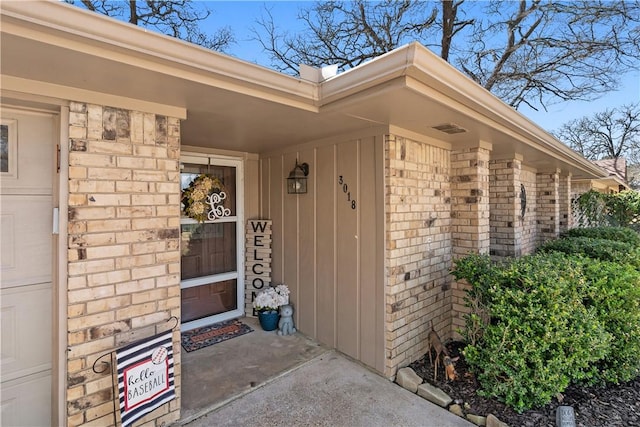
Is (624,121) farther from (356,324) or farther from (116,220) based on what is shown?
(116,220)

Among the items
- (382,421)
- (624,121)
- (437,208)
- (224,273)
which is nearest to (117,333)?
(382,421)

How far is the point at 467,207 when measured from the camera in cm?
379

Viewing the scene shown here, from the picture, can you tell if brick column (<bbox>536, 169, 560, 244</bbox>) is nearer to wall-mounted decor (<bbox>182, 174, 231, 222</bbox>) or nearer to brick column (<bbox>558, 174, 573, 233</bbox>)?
brick column (<bbox>558, 174, 573, 233</bbox>)

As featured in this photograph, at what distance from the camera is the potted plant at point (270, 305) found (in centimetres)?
402

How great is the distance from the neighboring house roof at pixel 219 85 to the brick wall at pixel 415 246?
1.15 feet

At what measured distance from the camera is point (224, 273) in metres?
4.38

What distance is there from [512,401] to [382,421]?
102 cm

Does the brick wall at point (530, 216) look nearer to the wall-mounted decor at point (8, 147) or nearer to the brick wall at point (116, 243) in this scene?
the brick wall at point (116, 243)

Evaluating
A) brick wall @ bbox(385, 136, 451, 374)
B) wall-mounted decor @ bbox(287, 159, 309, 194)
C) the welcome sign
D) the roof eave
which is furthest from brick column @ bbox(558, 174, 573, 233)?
the welcome sign

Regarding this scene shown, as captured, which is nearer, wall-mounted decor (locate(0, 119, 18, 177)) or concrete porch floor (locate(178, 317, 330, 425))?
wall-mounted decor (locate(0, 119, 18, 177))

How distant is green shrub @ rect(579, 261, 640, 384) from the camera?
2.89 meters

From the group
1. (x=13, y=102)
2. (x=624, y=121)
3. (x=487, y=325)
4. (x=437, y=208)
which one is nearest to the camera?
(x=13, y=102)

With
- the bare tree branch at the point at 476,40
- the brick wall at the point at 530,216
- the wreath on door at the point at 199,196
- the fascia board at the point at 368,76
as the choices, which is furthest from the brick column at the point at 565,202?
the wreath on door at the point at 199,196

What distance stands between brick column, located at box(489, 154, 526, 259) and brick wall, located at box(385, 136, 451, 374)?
42.4 inches
